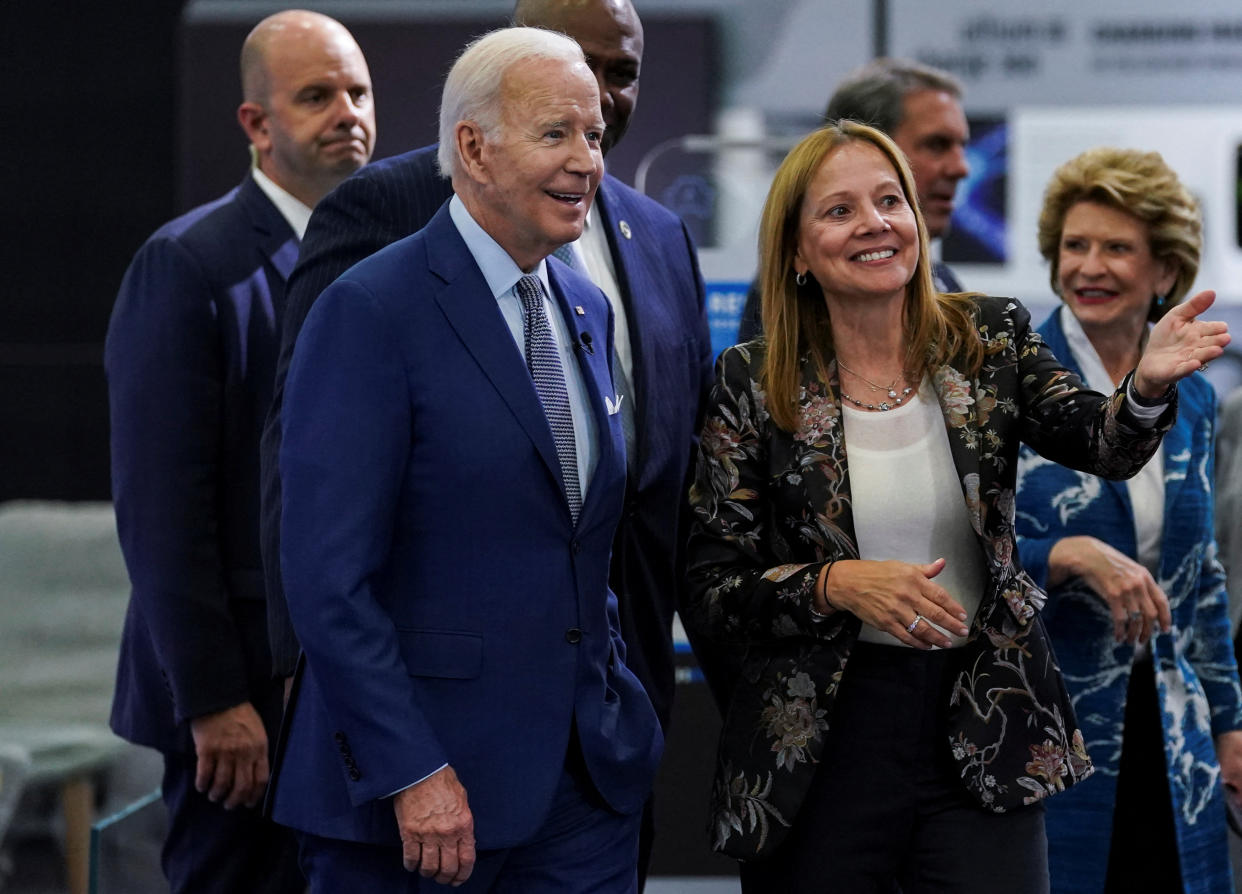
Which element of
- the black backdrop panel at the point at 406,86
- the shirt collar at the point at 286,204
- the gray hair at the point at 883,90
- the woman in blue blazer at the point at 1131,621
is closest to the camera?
the woman in blue blazer at the point at 1131,621

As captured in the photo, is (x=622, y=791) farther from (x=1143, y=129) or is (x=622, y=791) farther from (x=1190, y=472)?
(x=1143, y=129)

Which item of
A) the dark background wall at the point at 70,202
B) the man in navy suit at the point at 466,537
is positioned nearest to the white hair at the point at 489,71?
the man in navy suit at the point at 466,537

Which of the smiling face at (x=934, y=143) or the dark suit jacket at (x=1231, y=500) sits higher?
the smiling face at (x=934, y=143)

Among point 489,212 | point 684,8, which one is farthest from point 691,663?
point 489,212

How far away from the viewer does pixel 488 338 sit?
5.95 feet

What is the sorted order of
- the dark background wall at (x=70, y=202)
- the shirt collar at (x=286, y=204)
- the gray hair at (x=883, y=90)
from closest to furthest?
the shirt collar at (x=286, y=204) < the gray hair at (x=883, y=90) < the dark background wall at (x=70, y=202)

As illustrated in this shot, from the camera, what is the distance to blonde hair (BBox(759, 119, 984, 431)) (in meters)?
2.13

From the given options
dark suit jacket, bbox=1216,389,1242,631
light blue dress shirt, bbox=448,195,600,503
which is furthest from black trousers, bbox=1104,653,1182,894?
light blue dress shirt, bbox=448,195,600,503

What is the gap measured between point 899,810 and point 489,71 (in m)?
1.07

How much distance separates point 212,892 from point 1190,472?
1.80 metres

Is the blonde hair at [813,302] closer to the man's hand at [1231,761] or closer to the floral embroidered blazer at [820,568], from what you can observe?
the floral embroidered blazer at [820,568]

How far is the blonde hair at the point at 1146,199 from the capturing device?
2643 millimetres

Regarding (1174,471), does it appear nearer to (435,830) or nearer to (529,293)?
(529,293)

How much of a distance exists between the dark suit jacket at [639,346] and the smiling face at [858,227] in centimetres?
29
